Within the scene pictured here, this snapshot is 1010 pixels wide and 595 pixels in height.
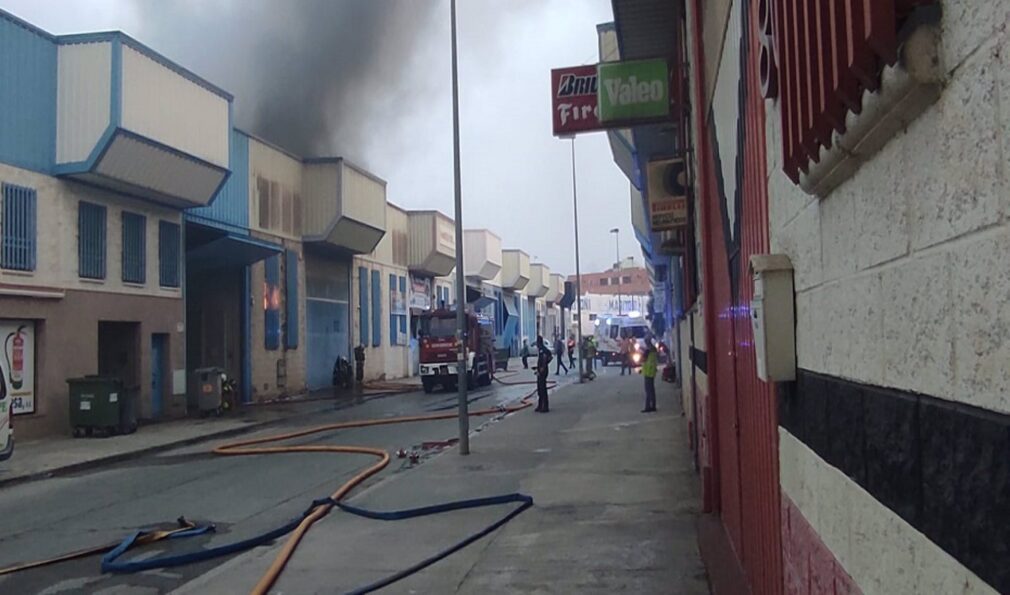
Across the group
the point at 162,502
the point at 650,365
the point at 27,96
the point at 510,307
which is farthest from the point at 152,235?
the point at 510,307

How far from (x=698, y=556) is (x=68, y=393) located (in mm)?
16364

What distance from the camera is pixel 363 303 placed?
126 ft

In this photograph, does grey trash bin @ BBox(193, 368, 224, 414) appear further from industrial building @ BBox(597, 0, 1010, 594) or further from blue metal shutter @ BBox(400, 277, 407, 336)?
industrial building @ BBox(597, 0, 1010, 594)

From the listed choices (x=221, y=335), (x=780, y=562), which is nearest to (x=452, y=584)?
(x=780, y=562)

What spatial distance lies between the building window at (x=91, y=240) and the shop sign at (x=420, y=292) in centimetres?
2445

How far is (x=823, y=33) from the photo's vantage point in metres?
1.96

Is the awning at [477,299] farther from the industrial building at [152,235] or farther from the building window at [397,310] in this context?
the industrial building at [152,235]

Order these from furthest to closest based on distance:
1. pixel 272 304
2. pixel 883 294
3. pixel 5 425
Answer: pixel 272 304
pixel 5 425
pixel 883 294

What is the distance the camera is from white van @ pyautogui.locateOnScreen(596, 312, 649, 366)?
5138 centimetres

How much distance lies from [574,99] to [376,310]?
27.1 m

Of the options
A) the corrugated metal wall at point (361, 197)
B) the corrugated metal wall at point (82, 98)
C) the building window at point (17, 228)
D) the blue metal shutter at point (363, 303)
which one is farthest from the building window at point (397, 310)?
the building window at point (17, 228)

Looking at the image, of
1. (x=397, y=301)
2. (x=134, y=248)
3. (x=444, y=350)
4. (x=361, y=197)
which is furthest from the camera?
(x=397, y=301)

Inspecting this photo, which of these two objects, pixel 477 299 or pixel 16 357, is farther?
pixel 477 299

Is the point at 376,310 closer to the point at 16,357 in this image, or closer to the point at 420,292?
the point at 420,292
